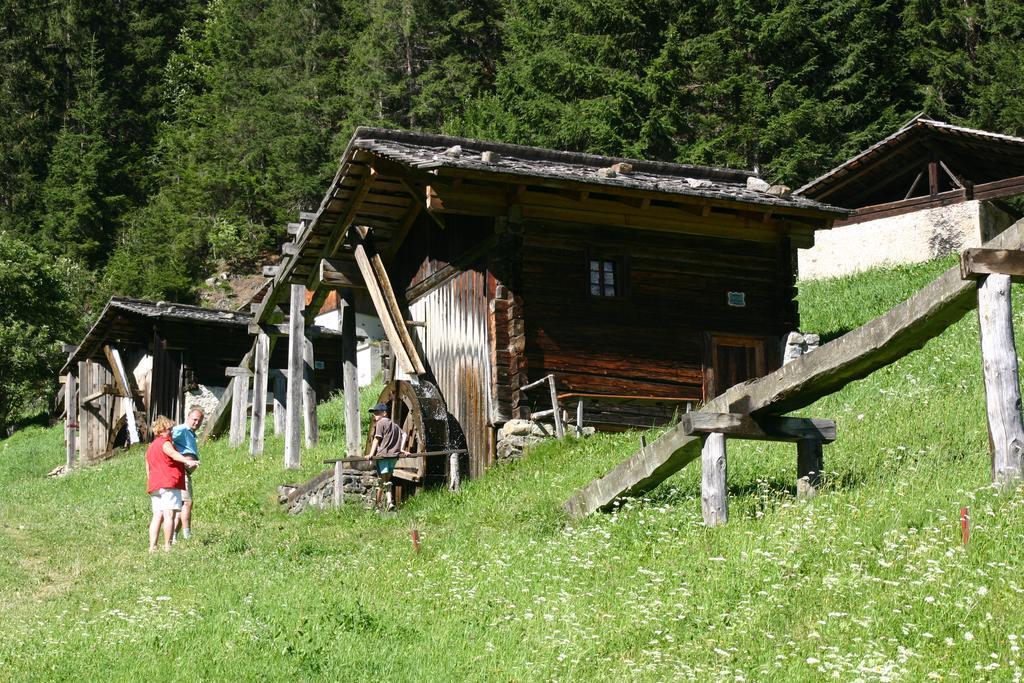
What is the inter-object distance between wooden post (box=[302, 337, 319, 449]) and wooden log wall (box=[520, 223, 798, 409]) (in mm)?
5583

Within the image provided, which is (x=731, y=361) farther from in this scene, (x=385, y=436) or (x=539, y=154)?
(x=385, y=436)

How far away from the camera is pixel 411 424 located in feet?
65.1

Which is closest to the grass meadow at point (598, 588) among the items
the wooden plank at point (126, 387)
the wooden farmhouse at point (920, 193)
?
the wooden farmhouse at point (920, 193)

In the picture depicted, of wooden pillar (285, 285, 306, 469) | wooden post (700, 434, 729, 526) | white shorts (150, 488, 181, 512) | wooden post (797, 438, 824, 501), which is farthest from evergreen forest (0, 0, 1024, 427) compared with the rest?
wooden post (700, 434, 729, 526)

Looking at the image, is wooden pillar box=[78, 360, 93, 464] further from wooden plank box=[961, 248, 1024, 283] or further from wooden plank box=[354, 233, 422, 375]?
wooden plank box=[961, 248, 1024, 283]

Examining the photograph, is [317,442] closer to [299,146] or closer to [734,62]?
[734,62]

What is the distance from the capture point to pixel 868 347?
1014cm

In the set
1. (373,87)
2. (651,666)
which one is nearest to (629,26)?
(373,87)

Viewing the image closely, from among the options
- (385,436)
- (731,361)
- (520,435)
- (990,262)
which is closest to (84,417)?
(385,436)

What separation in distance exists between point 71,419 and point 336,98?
76.7ft

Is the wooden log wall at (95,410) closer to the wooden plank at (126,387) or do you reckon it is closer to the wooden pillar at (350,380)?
the wooden plank at (126,387)

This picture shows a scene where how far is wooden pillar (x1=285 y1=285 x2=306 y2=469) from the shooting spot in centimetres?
2120

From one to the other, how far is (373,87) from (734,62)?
16792mm

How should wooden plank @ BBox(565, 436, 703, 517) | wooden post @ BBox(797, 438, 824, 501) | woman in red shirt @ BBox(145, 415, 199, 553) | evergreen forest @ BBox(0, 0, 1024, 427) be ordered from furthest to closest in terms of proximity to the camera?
evergreen forest @ BBox(0, 0, 1024, 427), woman in red shirt @ BBox(145, 415, 199, 553), wooden post @ BBox(797, 438, 824, 501), wooden plank @ BBox(565, 436, 703, 517)
